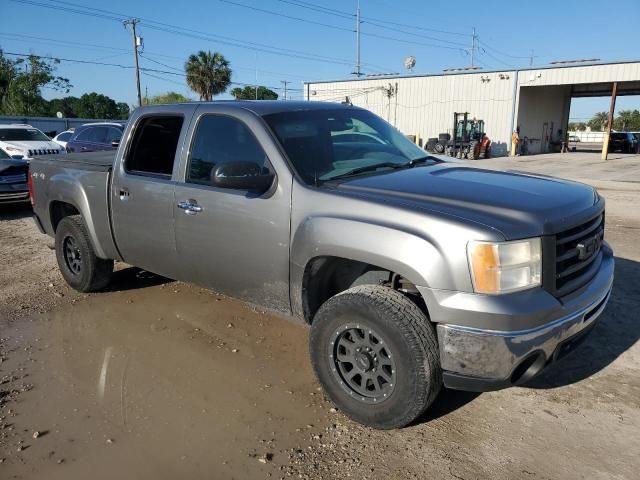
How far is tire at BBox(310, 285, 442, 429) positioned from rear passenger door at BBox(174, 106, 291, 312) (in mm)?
472

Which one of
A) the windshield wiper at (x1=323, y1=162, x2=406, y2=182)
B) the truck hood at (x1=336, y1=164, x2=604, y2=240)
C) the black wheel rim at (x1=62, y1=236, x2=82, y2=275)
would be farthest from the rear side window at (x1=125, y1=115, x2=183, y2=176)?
the truck hood at (x1=336, y1=164, x2=604, y2=240)

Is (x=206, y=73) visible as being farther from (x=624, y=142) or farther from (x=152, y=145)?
(x=152, y=145)

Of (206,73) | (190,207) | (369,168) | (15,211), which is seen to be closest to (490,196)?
(369,168)

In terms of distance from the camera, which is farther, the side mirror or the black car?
the black car

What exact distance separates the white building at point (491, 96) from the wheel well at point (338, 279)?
101ft

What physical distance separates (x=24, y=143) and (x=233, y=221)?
42.0 ft

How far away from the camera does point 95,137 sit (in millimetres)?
15695

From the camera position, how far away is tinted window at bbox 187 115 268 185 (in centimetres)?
356

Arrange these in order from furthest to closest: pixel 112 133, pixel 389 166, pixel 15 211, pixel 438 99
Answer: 1. pixel 438 99
2. pixel 112 133
3. pixel 15 211
4. pixel 389 166

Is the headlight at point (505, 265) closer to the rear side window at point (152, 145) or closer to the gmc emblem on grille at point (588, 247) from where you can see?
the gmc emblem on grille at point (588, 247)

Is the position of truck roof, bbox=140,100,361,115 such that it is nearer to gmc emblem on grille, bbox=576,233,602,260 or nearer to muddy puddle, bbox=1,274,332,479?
muddy puddle, bbox=1,274,332,479

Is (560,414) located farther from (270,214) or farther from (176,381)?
(176,381)

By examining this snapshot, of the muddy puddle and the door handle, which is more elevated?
the door handle

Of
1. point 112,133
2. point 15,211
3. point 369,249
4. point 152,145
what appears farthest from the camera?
point 112,133
